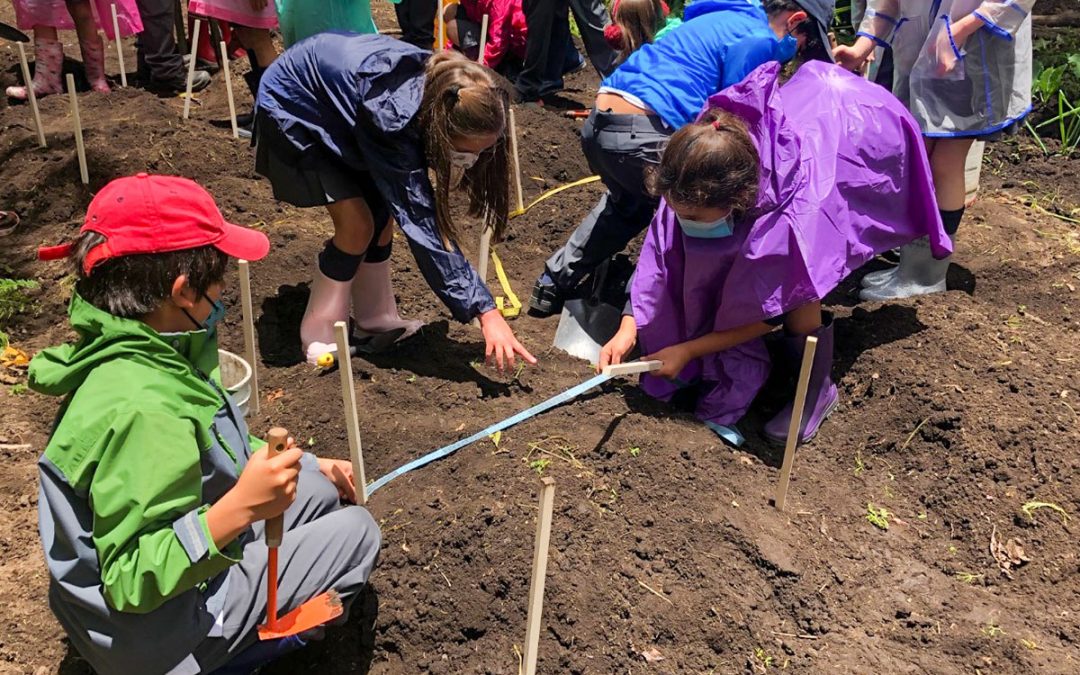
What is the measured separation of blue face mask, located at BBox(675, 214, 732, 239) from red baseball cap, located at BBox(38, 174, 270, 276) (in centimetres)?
150

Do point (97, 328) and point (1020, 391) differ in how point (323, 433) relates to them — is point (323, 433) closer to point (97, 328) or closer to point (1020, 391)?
point (97, 328)

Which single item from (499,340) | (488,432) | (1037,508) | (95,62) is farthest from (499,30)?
(1037,508)

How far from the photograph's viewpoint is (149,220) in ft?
5.59

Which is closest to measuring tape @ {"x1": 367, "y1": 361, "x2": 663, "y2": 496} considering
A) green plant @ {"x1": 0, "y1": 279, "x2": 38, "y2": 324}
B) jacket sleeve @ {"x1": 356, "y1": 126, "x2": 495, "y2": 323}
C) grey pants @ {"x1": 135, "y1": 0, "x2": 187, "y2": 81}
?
jacket sleeve @ {"x1": 356, "y1": 126, "x2": 495, "y2": 323}

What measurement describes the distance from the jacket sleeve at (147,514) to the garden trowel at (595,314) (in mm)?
2106

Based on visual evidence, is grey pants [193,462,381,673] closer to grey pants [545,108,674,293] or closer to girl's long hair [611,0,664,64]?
grey pants [545,108,674,293]

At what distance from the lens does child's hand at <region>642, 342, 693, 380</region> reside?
290 centimetres

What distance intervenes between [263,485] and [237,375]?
1542mm

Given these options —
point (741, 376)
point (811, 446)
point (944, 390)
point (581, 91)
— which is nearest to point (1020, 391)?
point (944, 390)

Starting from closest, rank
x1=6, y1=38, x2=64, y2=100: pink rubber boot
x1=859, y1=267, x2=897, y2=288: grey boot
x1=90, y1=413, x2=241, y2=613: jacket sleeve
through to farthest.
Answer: x1=90, y1=413, x2=241, y2=613: jacket sleeve
x1=859, y1=267, x2=897, y2=288: grey boot
x1=6, y1=38, x2=64, y2=100: pink rubber boot

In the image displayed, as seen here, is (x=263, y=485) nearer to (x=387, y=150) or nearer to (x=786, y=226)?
(x=387, y=150)

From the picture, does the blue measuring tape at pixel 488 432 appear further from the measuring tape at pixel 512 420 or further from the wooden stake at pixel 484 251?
the wooden stake at pixel 484 251

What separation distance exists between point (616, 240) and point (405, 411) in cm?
126

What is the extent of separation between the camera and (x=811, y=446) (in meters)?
3.12
